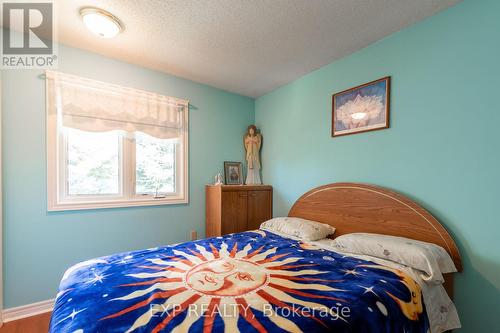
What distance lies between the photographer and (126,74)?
2.40m

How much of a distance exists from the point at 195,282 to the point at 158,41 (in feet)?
6.84

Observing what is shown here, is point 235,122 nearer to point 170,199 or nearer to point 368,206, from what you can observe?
point 170,199

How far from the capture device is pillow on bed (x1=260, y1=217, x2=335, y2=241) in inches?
81.9

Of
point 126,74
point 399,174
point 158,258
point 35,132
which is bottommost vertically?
point 158,258

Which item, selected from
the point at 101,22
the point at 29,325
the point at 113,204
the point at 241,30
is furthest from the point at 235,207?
the point at 101,22

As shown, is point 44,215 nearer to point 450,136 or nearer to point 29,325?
point 29,325

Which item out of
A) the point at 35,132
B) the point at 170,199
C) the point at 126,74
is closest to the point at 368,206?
the point at 170,199

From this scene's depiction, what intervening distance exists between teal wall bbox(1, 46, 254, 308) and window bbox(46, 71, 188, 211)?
3.6 inches

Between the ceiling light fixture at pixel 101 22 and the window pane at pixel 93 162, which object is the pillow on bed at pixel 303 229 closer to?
the window pane at pixel 93 162

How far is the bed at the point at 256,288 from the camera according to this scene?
90cm

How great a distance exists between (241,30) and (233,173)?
1.87m

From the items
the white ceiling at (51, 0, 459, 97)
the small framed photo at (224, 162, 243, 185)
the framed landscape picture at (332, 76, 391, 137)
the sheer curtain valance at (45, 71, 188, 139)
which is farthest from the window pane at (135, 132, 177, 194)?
the framed landscape picture at (332, 76, 391, 137)

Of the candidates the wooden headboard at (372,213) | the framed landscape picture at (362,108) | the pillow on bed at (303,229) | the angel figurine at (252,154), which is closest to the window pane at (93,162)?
the angel figurine at (252,154)

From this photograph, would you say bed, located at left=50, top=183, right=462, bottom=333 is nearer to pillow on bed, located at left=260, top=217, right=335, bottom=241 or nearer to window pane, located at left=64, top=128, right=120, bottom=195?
pillow on bed, located at left=260, top=217, right=335, bottom=241
